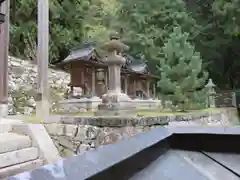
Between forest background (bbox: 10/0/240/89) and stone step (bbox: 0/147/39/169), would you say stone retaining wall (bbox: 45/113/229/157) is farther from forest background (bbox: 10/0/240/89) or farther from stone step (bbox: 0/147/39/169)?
forest background (bbox: 10/0/240/89)

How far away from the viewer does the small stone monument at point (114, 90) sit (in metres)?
4.75

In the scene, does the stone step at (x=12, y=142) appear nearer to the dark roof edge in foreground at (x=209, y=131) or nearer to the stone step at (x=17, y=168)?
the stone step at (x=17, y=168)

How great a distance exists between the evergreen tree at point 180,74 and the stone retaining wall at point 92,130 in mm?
2565

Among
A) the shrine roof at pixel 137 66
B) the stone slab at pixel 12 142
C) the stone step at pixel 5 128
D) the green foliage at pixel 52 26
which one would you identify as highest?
the green foliage at pixel 52 26

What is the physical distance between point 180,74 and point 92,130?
380 centimetres

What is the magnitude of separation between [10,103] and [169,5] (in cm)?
846

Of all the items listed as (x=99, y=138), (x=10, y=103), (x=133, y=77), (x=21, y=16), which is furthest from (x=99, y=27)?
(x=99, y=138)

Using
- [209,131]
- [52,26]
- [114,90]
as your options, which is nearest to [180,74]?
[114,90]

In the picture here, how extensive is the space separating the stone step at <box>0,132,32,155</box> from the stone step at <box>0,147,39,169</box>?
71 mm

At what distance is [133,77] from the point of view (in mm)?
12297

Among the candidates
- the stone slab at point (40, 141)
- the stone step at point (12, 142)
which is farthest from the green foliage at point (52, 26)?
the stone step at point (12, 142)

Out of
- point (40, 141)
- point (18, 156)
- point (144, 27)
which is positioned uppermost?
point (144, 27)

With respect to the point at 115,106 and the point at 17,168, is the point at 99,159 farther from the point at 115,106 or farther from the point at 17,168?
the point at 115,106

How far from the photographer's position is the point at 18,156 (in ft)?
10.2
